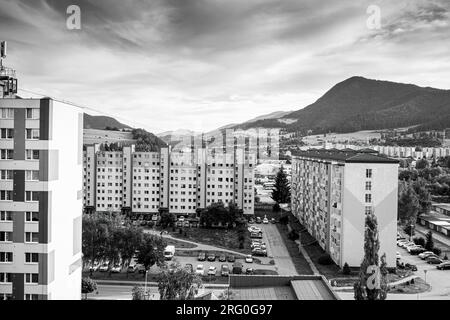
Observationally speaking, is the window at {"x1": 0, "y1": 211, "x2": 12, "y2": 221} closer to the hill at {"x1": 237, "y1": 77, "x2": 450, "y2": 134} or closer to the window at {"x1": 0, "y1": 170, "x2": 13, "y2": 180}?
the window at {"x1": 0, "y1": 170, "x2": 13, "y2": 180}

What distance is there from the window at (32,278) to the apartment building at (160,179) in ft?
32.9

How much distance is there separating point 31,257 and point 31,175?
0.68m

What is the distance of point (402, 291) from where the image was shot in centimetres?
651

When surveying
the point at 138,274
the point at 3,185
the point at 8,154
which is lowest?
the point at 138,274

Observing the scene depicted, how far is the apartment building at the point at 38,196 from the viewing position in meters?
3.38

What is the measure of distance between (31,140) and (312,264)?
639 cm

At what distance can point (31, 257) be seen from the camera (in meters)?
3.41

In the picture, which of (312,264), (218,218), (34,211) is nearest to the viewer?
(34,211)

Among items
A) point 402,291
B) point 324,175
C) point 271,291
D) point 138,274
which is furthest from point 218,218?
point 271,291

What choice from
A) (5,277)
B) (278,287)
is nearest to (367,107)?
(278,287)

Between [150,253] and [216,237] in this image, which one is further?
[216,237]

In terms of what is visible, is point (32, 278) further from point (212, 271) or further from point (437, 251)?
point (437, 251)

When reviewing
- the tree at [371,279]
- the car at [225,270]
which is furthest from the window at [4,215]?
the car at [225,270]
